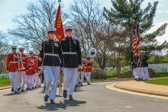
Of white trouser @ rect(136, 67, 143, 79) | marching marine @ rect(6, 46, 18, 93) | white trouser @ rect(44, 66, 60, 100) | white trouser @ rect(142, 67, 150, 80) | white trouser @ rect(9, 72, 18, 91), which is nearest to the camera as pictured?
white trouser @ rect(44, 66, 60, 100)

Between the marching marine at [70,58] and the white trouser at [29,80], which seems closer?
the marching marine at [70,58]

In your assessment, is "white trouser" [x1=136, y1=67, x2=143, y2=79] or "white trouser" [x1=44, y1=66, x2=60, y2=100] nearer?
"white trouser" [x1=44, y1=66, x2=60, y2=100]

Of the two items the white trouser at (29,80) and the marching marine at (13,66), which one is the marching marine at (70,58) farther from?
the white trouser at (29,80)

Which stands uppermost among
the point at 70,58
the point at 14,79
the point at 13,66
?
the point at 70,58

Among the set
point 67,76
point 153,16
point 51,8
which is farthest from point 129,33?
point 67,76

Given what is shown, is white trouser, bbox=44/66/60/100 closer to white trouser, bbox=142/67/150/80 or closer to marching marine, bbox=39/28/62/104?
marching marine, bbox=39/28/62/104

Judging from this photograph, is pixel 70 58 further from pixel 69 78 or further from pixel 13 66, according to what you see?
pixel 13 66

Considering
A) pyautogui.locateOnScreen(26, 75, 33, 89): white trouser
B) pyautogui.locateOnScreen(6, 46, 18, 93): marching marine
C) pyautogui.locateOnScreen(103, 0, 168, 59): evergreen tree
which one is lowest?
pyautogui.locateOnScreen(26, 75, 33, 89): white trouser

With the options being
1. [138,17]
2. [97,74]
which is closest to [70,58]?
[97,74]

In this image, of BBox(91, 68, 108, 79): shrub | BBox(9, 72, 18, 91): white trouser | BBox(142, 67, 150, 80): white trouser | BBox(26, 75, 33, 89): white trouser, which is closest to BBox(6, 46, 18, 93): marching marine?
BBox(9, 72, 18, 91): white trouser

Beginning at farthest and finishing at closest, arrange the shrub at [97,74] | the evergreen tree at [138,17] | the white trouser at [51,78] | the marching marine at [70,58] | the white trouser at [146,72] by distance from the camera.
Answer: the evergreen tree at [138,17]
the shrub at [97,74]
the white trouser at [146,72]
the marching marine at [70,58]
the white trouser at [51,78]

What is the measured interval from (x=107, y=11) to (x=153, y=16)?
276 inches

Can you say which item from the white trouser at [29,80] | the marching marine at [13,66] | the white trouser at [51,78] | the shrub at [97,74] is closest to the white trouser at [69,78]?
the white trouser at [51,78]

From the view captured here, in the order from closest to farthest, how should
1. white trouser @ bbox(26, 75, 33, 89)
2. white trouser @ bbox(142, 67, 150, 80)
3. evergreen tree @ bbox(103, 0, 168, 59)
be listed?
white trouser @ bbox(26, 75, 33, 89), white trouser @ bbox(142, 67, 150, 80), evergreen tree @ bbox(103, 0, 168, 59)
